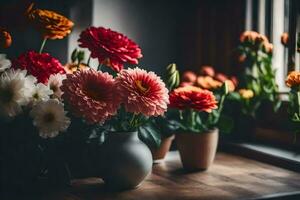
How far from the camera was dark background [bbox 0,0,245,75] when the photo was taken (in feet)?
5.89

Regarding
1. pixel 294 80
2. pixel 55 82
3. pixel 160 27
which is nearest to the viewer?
pixel 55 82

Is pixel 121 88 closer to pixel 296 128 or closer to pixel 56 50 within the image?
pixel 296 128

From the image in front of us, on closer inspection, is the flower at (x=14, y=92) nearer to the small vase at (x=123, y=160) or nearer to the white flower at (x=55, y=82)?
the white flower at (x=55, y=82)

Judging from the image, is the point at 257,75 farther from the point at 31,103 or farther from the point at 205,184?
the point at 31,103

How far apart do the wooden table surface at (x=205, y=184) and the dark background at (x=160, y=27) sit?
53 centimetres

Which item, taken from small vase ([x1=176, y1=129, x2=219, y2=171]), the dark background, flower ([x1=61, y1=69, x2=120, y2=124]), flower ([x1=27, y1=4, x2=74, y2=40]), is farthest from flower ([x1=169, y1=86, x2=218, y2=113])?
the dark background

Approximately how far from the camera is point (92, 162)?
1325 millimetres

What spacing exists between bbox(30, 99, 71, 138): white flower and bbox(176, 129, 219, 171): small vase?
0.42m

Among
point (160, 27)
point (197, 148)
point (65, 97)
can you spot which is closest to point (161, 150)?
point (197, 148)

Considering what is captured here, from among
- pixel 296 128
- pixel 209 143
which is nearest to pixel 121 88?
pixel 209 143

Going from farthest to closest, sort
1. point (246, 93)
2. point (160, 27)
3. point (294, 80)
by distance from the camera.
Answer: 1. point (160, 27)
2. point (246, 93)
3. point (294, 80)

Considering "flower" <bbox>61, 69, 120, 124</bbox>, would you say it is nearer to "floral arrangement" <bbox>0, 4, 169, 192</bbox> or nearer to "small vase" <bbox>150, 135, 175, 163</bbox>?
"floral arrangement" <bbox>0, 4, 169, 192</bbox>

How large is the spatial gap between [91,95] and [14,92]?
0.18 meters

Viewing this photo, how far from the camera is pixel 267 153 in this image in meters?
1.63
